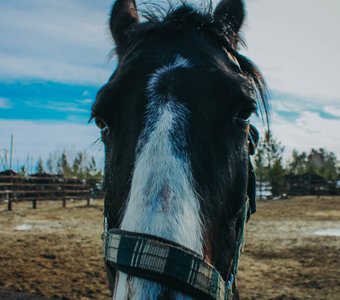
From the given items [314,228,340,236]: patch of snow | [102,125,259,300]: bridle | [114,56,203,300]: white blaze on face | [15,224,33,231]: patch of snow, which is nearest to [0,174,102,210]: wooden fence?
[15,224,33,231]: patch of snow

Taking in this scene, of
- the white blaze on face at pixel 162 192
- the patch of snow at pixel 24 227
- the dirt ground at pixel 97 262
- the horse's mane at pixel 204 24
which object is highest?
the horse's mane at pixel 204 24

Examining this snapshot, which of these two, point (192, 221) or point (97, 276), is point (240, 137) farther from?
point (97, 276)

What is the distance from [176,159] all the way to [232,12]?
1720 millimetres

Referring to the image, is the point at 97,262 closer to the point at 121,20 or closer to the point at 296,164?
the point at 121,20

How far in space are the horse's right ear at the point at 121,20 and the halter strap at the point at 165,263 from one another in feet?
6.21

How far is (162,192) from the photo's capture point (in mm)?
1493

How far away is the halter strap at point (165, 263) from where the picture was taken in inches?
54.6

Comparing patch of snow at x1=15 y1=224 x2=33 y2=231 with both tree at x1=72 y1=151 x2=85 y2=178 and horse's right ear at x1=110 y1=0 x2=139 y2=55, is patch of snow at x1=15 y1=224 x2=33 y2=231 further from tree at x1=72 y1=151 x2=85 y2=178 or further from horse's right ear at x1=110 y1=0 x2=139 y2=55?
tree at x1=72 y1=151 x2=85 y2=178

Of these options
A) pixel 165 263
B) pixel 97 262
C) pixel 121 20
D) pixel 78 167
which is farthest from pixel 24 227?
pixel 78 167

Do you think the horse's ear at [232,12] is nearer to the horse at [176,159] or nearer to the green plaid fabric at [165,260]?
the horse at [176,159]

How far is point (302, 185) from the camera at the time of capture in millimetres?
37969

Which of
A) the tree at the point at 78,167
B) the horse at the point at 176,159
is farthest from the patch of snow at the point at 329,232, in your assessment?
the tree at the point at 78,167

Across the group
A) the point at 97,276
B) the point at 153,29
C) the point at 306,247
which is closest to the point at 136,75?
the point at 153,29

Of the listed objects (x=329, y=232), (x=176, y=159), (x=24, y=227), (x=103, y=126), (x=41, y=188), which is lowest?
(x=24, y=227)
